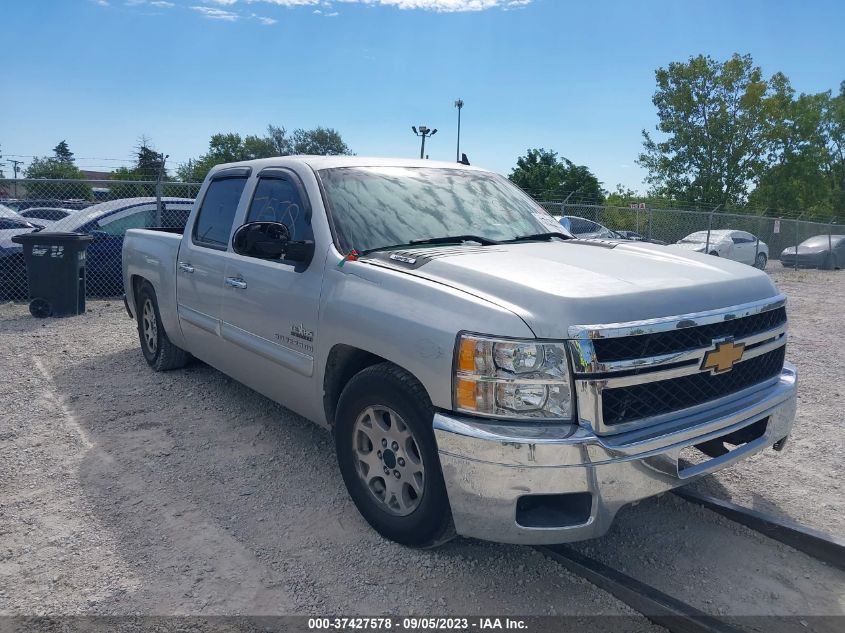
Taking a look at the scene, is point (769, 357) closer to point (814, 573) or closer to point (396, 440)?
point (814, 573)

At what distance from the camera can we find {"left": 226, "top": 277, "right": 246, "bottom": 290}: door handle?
4.26 m

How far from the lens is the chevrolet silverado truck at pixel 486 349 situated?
2.61m

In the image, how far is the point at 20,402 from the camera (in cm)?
543

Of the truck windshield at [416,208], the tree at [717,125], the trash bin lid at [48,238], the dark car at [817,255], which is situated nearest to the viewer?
the truck windshield at [416,208]

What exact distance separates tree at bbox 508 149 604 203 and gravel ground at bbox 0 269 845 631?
136ft

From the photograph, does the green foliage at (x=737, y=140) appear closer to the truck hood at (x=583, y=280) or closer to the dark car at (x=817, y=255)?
the dark car at (x=817, y=255)

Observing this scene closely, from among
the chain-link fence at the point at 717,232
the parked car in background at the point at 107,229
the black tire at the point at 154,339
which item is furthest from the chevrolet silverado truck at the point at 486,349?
the chain-link fence at the point at 717,232

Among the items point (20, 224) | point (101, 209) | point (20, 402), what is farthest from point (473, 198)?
point (20, 224)

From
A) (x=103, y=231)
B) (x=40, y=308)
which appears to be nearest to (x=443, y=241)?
(x=40, y=308)

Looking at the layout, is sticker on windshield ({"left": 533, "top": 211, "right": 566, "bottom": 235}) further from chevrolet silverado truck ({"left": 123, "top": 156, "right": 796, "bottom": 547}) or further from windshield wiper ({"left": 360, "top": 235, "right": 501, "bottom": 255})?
windshield wiper ({"left": 360, "top": 235, "right": 501, "bottom": 255})

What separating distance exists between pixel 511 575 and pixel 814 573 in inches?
55.4

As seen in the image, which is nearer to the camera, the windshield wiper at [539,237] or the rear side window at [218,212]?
the windshield wiper at [539,237]

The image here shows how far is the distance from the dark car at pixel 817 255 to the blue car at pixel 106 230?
2027 centimetres

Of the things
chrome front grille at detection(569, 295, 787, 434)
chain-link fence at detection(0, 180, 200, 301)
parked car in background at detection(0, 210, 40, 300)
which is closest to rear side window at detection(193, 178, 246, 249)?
chrome front grille at detection(569, 295, 787, 434)
